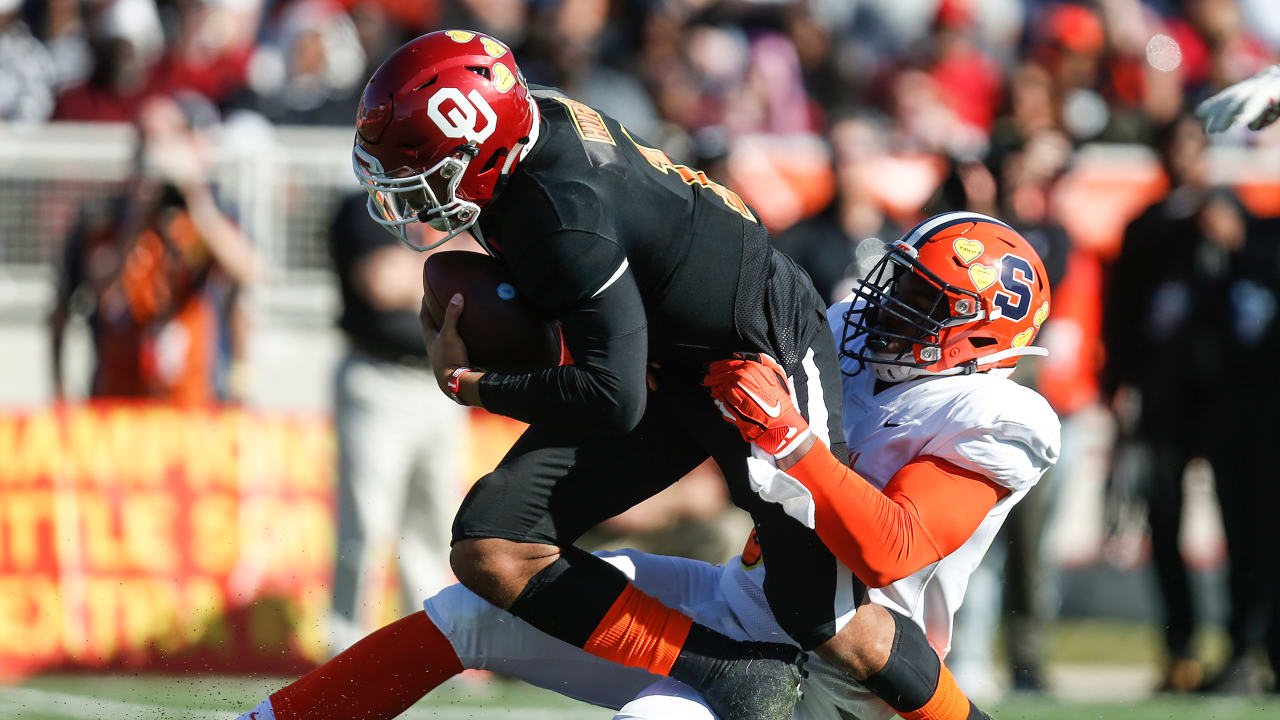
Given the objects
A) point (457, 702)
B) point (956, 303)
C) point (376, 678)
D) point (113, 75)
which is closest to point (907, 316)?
point (956, 303)

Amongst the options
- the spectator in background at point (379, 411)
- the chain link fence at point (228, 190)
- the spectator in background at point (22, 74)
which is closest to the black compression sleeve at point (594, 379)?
the spectator in background at point (379, 411)

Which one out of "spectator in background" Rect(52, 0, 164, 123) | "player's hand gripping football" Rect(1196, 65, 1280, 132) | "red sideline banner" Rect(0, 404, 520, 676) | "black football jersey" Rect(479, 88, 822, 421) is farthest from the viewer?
"spectator in background" Rect(52, 0, 164, 123)

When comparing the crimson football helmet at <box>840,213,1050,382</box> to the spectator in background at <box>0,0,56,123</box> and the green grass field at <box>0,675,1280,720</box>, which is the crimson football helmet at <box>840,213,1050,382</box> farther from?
the spectator in background at <box>0,0,56,123</box>

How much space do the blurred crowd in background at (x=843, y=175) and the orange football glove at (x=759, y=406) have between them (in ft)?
9.81

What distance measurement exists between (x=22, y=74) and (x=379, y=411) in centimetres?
418

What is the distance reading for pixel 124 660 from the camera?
6.29m

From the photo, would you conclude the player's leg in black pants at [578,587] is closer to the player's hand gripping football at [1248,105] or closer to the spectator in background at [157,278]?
the player's hand gripping football at [1248,105]

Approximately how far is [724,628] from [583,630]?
15.6 inches

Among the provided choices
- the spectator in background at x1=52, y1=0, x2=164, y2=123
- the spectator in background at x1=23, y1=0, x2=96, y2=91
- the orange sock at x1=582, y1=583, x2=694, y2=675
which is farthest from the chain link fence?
the orange sock at x1=582, y1=583, x2=694, y2=675

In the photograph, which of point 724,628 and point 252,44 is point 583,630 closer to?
point 724,628

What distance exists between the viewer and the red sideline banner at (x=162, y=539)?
634 cm

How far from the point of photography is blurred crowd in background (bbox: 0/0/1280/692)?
6449 millimetres

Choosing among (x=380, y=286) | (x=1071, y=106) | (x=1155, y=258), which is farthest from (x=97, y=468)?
(x=1071, y=106)

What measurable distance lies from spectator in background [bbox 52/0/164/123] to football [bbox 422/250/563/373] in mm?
5442
